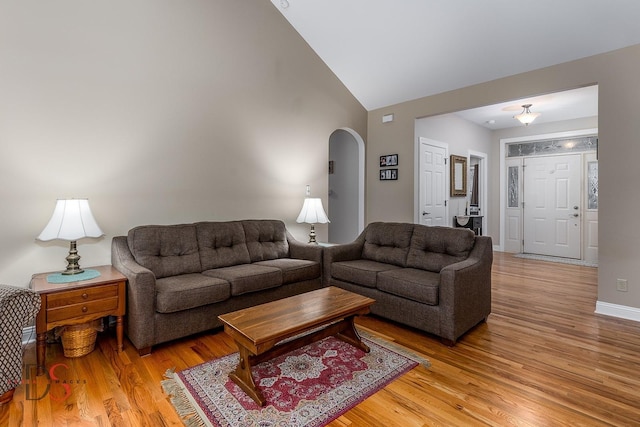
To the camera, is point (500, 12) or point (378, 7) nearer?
point (500, 12)

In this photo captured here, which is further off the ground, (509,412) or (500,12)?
(500,12)

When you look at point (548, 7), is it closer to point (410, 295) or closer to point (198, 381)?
point (410, 295)

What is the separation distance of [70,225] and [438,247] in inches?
121

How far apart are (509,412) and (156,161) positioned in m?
3.39

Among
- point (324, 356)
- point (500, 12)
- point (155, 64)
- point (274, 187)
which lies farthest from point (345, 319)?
point (500, 12)

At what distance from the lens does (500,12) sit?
3240mm

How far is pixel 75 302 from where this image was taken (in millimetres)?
2344

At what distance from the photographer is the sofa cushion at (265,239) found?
369 cm

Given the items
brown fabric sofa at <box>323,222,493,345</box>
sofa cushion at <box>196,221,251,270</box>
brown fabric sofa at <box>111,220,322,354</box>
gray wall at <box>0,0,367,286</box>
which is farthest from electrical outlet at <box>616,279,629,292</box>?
sofa cushion at <box>196,221,251,270</box>

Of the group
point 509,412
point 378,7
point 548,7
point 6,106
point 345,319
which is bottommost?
point 509,412

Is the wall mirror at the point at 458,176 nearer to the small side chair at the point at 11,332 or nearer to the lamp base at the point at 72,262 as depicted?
the lamp base at the point at 72,262

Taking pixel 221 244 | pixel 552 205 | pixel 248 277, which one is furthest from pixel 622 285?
pixel 221 244
